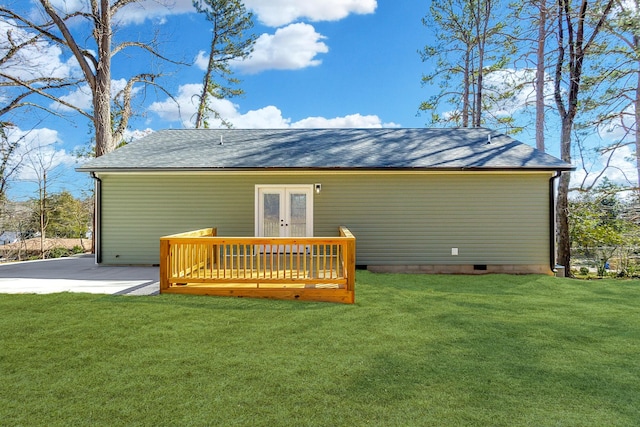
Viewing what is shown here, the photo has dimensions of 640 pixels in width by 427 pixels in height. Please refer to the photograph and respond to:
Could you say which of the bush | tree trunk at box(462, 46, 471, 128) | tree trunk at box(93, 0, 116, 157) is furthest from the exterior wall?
tree trunk at box(462, 46, 471, 128)

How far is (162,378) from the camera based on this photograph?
296cm

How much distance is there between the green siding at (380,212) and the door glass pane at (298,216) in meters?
0.31

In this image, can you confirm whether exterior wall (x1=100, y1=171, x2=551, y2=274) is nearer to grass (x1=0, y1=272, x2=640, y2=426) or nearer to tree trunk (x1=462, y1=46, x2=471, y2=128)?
grass (x1=0, y1=272, x2=640, y2=426)

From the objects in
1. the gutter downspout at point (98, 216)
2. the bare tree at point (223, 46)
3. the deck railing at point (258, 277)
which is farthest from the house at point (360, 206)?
the bare tree at point (223, 46)

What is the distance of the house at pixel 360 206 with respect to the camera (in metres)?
8.39

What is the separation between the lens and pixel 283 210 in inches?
341

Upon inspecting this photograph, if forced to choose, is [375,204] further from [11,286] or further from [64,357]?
[11,286]

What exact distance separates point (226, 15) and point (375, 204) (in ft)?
44.4

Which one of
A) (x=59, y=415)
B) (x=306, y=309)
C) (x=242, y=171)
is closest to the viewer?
(x=59, y=415)

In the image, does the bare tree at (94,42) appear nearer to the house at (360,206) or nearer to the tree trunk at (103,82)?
the tree trunk at (103,82)

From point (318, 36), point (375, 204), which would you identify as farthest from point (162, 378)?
point (318, 36)

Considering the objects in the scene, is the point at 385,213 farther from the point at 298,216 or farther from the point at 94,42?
the point at 94,42

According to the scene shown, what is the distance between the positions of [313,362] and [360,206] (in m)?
5.60

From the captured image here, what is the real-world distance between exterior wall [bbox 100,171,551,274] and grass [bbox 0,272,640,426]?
2.98 m
